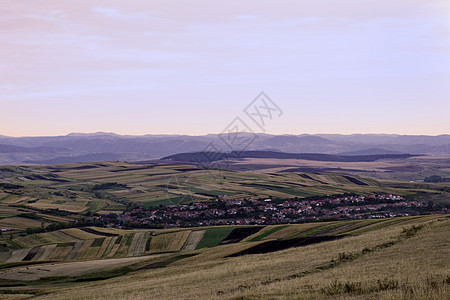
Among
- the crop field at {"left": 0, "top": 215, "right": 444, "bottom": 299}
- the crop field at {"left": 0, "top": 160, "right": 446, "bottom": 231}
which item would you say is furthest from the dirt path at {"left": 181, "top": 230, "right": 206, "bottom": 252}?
the crop field at {"left": 0, "top": 160, "right": 446, "bottom": 231}

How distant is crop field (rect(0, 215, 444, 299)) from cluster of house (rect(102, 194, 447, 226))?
43.3 metres

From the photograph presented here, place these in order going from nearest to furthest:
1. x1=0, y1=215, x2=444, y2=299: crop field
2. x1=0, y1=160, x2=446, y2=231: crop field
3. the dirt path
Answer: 1. x1=0, y1=215, x2=444, y2=299: crop field
2. the dirt path
3. x1=0, y1=160, x2=446, y2=231: crop field

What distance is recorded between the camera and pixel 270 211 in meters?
125

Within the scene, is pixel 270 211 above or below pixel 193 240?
below

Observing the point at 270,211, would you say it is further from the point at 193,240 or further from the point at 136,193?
the point at 136,193

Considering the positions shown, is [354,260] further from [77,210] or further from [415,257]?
[77,210]

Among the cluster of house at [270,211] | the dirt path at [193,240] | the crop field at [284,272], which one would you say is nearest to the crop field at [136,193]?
the cluster of house at [270,211]

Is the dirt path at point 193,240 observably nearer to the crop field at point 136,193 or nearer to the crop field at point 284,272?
the crop field at point 284,272

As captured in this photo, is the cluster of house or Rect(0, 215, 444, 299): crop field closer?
Rect(0, 215, 444, 299): crop field

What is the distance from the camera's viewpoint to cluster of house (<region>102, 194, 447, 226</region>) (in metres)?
115

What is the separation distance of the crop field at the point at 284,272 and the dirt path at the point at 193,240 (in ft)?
20.0

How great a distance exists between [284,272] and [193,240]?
52381mm

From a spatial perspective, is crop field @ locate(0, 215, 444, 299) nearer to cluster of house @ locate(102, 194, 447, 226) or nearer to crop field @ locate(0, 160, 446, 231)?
cluster of house @ locate(102, 194, 447, 226)

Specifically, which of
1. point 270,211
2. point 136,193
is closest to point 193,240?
point 270,211
